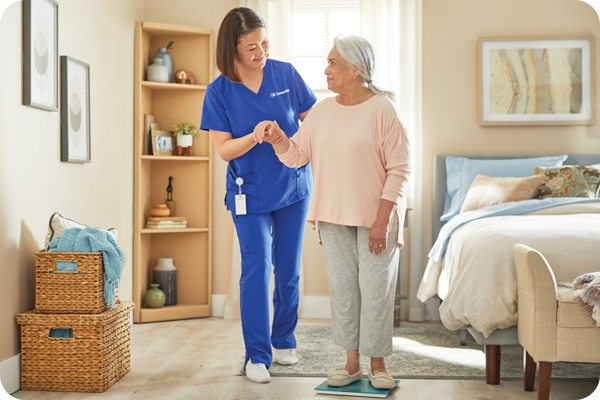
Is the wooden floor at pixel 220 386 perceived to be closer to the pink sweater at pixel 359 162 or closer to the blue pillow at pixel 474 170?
the pink sweater at pixel 359 162

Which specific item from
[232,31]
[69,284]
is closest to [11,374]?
[69,284]

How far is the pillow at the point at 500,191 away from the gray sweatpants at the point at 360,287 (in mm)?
1569

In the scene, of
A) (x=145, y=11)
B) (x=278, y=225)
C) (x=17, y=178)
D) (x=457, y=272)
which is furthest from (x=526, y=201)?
(x=145, y=11)

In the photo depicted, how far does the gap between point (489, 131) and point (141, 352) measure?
279 centimetres

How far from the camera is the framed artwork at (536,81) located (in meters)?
4.82

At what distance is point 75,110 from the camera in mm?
3650

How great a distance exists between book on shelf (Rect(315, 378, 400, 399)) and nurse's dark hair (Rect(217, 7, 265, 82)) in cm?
144

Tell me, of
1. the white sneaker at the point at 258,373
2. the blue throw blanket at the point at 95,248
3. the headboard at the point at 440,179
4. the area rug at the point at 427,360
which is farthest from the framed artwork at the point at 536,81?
the blue throw blanket at the point at 95,248

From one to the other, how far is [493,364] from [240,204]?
1303 millimetres

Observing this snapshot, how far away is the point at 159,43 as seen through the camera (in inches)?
195

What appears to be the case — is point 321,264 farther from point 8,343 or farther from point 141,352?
point 8,343

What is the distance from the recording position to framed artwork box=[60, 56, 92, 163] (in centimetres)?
351

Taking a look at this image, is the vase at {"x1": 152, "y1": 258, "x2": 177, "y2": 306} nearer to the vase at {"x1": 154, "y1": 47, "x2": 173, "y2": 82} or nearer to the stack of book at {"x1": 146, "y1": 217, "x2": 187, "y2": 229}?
the stack of book at {"x1": 146, "y1": 217, "x2": 187, "y2": 229}

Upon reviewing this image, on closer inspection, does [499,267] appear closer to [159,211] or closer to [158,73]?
[159,211]
